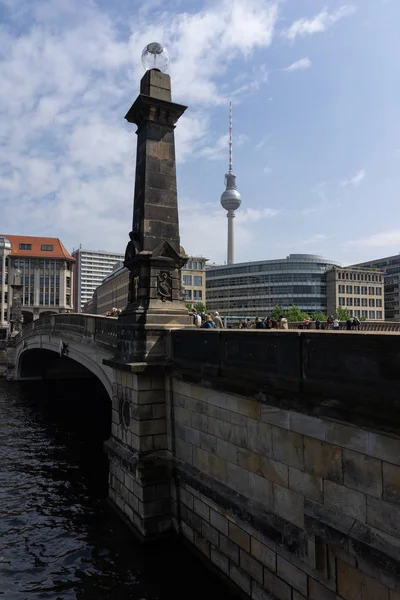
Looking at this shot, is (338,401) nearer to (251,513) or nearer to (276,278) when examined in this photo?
(251,513)

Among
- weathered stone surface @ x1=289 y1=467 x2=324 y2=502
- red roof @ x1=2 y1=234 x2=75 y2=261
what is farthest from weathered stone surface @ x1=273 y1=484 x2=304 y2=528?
red roof @ x1=2 y1=234 x2=75 y2=261

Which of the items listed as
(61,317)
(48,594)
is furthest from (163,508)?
(61,317)

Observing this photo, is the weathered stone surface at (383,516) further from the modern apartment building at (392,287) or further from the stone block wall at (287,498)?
the modern apartment building at (392,287)

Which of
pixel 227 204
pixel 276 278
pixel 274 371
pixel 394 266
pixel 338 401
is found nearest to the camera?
pixel 338 401

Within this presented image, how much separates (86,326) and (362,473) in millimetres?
15860

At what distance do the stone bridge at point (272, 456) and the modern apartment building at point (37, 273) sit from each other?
3373 inches

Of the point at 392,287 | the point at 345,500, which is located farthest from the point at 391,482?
the point at 392,287

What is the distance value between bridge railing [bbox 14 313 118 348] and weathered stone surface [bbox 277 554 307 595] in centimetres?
940

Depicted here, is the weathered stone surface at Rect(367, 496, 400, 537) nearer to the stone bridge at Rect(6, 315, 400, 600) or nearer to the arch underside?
the stone bridge at Rect(6, 315, 400, 600)

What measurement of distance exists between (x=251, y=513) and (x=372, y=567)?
8.95ft

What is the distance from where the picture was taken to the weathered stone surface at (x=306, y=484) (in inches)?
253

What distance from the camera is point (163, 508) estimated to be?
1098 cm

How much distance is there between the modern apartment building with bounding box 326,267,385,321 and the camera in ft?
355

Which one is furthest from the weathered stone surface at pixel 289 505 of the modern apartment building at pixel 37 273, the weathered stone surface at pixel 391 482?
the modern apartment building at pixel 37 273
